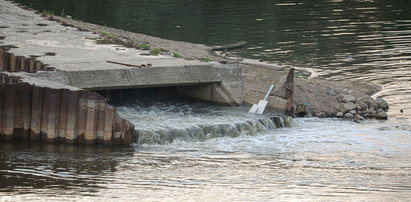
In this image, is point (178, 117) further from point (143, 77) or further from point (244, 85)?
point (244, 85)

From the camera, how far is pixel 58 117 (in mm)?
24859

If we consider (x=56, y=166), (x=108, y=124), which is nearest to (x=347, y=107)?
(x=108, y=124)

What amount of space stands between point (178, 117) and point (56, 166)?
6.01 m

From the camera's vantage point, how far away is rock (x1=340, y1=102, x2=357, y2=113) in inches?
1164

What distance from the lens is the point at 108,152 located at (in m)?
24.1

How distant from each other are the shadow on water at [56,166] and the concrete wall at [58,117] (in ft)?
1.00

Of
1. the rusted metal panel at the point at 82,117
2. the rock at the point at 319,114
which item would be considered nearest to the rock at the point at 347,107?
the rock at the point at 319,114

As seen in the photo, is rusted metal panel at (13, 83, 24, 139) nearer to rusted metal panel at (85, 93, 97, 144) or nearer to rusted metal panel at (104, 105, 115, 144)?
rusted metal panel at (85, 93, 97, 144)

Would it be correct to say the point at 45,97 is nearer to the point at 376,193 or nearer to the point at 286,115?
the point at 286,115

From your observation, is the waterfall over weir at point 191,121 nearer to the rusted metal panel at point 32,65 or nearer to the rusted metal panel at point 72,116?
the rusted metal panel at point 72,116

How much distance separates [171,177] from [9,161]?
4.22m

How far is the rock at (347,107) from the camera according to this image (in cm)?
2956

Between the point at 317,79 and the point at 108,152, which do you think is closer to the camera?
the point at 108,152

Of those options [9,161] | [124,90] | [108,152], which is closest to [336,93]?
[124,90]
